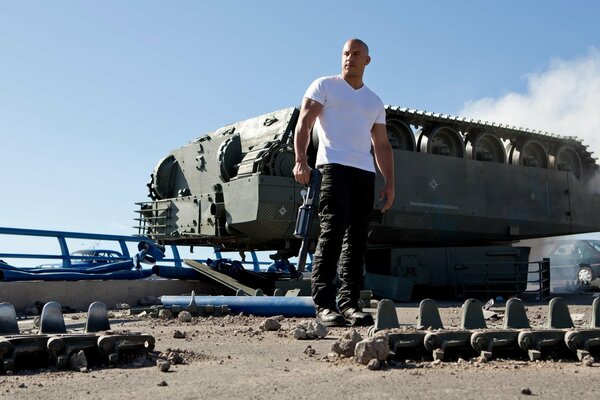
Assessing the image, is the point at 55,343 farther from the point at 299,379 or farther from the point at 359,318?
the point at 359,318

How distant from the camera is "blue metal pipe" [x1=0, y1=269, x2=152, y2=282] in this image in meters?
8.40

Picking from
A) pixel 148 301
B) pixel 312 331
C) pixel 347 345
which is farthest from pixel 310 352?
pixel 148 301

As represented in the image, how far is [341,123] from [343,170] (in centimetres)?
34

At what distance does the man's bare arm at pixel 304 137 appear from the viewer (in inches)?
185

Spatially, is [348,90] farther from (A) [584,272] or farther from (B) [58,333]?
(A) [584,272]

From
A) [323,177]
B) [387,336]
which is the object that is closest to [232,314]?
[323,177]

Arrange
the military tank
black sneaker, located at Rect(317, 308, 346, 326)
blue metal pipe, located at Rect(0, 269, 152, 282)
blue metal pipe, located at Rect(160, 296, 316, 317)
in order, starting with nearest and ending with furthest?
black sneaker, located at Rect(317, 308, 346, 326)
blue metal pipe, located at Rect(160, 296, 316, 317)
blue metal pipe, located at Rect(0, 269, 152, 282)
the military tank

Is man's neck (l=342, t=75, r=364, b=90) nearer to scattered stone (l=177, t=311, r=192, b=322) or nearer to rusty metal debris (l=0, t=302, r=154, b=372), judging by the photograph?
rusty metal debris (l=0, t=302, r=154, b=372)

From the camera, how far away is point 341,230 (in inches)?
187

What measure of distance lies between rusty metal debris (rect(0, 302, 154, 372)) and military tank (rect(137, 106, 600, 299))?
20.0 feet

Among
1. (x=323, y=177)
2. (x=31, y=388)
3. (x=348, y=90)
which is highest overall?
(x=348, y=90)

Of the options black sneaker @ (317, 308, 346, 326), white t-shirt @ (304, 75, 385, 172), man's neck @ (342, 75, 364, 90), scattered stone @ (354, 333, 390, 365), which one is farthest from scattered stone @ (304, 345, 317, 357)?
man's neck @ (342, 75, 364, 90)

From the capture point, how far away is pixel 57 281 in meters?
9.06

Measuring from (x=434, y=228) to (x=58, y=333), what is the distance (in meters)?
8.47
